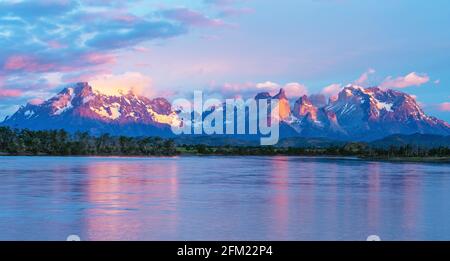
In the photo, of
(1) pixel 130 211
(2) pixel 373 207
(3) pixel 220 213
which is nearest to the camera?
(3) pixel 220 213

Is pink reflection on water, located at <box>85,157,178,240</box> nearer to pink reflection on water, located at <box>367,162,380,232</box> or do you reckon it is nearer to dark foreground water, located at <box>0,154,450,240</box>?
dark foreground water, located at <box>0,154,450,240</box>

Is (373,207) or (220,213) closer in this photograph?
(220,213)

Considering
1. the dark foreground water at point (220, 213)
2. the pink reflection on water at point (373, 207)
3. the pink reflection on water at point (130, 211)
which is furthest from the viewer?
the pink reflection on water at point (373, 207)

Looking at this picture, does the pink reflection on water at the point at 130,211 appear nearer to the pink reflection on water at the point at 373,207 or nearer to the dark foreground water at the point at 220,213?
the dark foreground water at the point at 220,213

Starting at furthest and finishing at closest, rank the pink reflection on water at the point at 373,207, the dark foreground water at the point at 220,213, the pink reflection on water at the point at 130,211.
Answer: the pink reflection on water at the point at 373,207, the pink reflection on water at the point at 130,211, the dark foreground water at the point at 220,213

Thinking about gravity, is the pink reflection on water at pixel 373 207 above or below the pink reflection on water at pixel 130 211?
below

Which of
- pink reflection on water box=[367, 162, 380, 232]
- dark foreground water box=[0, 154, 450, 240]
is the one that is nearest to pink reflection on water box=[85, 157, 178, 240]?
dark foreground water box=[0, 154, 450, 240]

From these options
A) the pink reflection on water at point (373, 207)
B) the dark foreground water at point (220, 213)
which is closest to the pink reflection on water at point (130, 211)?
the dark foreground water at point (220, 213)

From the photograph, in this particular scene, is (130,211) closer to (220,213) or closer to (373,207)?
(220,213)

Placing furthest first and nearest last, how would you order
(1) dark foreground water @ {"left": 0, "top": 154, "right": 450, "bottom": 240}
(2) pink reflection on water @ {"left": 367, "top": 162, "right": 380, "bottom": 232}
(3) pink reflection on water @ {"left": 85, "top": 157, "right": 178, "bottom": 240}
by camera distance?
(2) pink reflection on water @ {"left": 367, "top": 162, "right": 380, "bottom": 232} < (3) pink reflection on water @ {"left": 85, "top": 157, "right": 178, "bottom": 240} < (1) dark foreground water @ {"left": 0, "top": 154, "right": 450, "bottom": 240}

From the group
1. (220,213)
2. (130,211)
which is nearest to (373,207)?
(220,213)

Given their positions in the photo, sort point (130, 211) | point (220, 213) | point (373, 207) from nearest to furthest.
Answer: point (220, 213) < point (130, 211) < point (373, 207)
